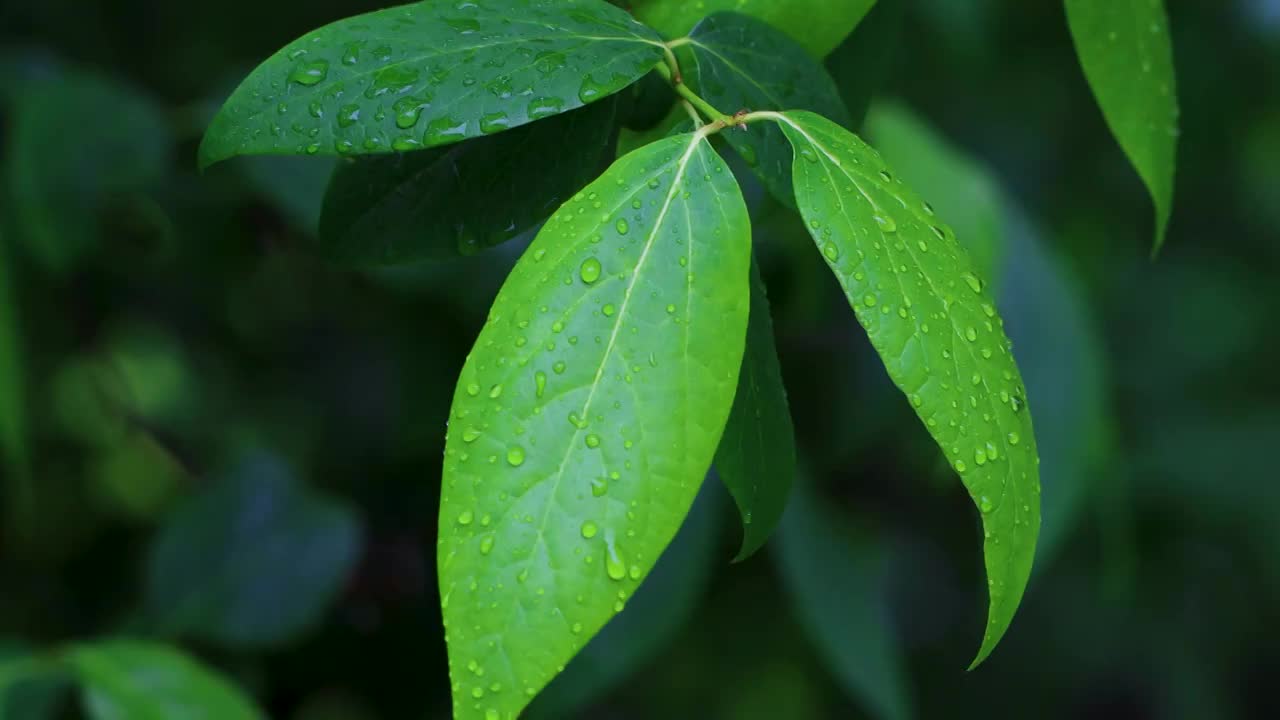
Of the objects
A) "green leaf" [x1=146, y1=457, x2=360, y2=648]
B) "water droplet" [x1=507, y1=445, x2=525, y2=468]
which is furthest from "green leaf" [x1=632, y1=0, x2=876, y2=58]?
"green leaf" [x1=146, y1=457, x2=360, y2=648]

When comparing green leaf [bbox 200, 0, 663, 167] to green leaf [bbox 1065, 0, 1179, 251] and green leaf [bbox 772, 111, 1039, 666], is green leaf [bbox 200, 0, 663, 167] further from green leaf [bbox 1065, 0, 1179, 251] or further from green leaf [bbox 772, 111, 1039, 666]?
green leaf [bbox 1065, 0, 1179, 251]

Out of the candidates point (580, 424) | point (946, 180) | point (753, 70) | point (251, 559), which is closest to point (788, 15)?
point (753, 70)

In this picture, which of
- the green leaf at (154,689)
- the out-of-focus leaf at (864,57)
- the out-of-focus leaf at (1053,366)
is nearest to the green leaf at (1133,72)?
the out-of-focus leaf at (864,57)

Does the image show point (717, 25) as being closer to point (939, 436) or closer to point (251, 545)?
point (939, 436)

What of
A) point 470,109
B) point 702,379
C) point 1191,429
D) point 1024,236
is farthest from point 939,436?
point 1191,429

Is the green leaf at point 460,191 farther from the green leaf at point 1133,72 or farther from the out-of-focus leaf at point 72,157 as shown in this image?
the out-of-focus leaf at point 72,157
